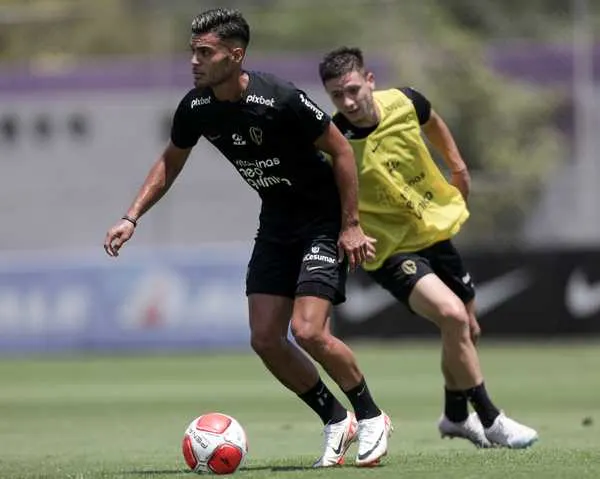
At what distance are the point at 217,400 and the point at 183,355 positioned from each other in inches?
296

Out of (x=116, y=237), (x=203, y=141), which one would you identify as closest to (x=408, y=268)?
(x=116, y=237)

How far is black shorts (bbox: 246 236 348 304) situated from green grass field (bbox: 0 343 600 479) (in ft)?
3.32

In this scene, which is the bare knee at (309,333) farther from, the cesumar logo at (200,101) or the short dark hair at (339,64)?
the short dark hair at (339,64)

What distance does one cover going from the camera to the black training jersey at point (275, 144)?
8766 millimetres

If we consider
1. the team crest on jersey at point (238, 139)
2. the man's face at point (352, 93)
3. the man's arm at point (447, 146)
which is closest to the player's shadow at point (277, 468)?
the team crest on jersey at point (238, 139)

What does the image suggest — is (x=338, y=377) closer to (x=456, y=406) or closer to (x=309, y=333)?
(x=309, y=333)

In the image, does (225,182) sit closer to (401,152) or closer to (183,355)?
(183,355)

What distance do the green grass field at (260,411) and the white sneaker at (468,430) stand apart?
0.10 m

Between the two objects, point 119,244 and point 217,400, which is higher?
point 119,244

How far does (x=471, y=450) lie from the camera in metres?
10.4

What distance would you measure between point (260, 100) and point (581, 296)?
1538cm

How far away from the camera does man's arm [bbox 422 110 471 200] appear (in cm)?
1077

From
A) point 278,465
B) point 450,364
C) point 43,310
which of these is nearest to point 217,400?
point 450,364

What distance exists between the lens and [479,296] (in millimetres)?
23531
